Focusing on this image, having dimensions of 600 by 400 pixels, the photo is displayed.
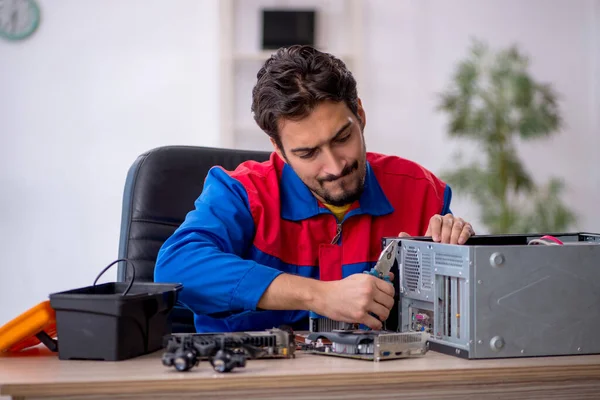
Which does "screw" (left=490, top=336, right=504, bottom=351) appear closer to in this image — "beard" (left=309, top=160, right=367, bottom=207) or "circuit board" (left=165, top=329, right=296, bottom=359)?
"circuit board" (left=165, top=329, right=296, bottom=359)

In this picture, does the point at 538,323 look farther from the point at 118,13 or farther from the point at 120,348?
the point at 118,13

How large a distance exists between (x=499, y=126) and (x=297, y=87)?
2420 millimetres

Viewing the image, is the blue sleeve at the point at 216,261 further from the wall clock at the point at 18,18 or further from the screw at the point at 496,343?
the wall clock at the point at 18,18

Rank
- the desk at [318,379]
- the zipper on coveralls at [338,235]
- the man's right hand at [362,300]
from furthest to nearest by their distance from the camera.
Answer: the zipper on coveralls at [338,235] → the man's right hand at [362,300] → the desk at [318,379]

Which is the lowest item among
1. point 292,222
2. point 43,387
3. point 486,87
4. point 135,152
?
point 43,387

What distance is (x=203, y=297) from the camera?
60.9 inches

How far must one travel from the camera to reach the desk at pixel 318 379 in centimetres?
108

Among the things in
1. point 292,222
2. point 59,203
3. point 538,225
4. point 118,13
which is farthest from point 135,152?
point 292,222

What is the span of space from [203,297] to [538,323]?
2.10 ft

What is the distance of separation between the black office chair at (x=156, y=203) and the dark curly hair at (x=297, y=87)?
13.8 inches

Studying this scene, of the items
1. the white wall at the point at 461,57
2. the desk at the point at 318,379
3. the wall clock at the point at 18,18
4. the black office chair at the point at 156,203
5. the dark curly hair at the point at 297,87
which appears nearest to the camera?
the desk at the point at 318,379

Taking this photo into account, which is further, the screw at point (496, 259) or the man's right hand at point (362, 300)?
the man's right hand at point (362, 300)

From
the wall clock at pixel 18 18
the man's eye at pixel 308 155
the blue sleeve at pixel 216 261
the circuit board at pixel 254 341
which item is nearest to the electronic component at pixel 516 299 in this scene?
the circuit board at pixel 254 341

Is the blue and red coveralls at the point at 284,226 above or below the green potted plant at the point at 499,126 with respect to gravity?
below
